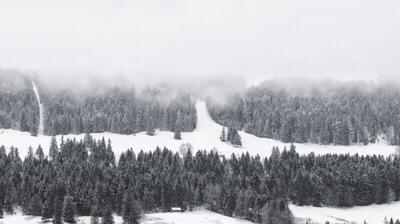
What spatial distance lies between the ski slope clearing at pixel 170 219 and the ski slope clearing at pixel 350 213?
23.9m

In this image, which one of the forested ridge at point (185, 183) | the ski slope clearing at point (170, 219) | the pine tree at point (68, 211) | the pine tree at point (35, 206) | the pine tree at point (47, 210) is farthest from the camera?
the forested ridge at point (185, 183)

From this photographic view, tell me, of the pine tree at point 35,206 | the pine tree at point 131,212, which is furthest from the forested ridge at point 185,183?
the pine tree at point 131,212

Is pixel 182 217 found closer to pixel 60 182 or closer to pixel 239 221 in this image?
pixel 239 221

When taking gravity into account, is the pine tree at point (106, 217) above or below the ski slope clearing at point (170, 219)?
above

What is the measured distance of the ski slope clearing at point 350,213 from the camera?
149250 mm

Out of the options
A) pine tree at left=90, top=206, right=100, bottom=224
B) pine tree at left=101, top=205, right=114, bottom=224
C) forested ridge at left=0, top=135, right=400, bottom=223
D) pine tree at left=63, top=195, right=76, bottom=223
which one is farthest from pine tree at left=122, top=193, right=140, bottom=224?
pine tree at left=63, top=195, right=76, bottom=223

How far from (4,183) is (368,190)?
357 feet

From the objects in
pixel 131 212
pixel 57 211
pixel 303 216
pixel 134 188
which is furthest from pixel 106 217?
pixel 303 216

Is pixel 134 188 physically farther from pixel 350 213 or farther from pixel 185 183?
pixel 350 213

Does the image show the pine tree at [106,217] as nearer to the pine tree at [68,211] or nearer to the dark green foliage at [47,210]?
the pine tree at [68,211]

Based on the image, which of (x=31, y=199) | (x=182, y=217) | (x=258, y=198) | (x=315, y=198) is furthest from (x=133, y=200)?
(x=315, y=198)

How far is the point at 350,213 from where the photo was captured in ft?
523

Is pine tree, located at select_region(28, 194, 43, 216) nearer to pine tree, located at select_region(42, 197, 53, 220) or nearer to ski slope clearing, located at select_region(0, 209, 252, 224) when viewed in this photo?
ski slope clearing, located at select_region(0, 209, 252, 224)

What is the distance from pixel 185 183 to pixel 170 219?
20300 mm
